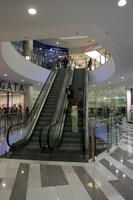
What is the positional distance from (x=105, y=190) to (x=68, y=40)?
19.7 m

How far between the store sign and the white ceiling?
8.37 meters

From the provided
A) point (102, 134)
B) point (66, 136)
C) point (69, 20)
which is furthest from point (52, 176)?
point (69, 20)

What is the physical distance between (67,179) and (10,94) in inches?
484

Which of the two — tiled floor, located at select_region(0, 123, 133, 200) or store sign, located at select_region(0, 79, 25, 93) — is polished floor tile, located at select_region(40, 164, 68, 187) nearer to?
tiled floor, located at select_region(0, 123, 133, 200)

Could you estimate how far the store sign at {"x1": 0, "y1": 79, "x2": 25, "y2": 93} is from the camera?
43.8ft

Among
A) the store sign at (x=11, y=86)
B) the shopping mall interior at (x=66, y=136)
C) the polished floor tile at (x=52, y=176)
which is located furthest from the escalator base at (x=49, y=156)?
the store sign at (x=11, y=86)

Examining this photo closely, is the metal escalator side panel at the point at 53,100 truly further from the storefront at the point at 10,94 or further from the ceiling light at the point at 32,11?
the ceiling light at the point at 32,11

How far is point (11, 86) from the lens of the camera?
48.0ft

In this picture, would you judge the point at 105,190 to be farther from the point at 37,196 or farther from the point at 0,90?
the point at 0,90

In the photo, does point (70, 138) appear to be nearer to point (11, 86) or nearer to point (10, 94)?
point (11, 86)

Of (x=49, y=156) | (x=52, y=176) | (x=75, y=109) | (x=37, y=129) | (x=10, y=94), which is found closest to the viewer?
(x=52, y=176)

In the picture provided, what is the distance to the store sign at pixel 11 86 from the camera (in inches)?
526

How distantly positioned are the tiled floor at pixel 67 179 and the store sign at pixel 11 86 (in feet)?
29.8

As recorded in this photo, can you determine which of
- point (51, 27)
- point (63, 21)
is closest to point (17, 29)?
point (51, 27)
